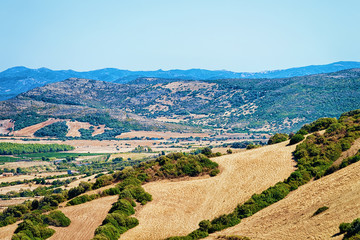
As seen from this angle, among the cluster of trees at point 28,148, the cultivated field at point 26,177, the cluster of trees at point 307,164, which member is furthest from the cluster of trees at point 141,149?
the cluster of trees at point 307,164

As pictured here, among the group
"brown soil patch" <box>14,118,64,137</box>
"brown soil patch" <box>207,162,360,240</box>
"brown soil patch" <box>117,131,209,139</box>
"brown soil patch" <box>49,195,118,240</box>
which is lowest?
"brown soil patch" <box>117,131,209,139</box>

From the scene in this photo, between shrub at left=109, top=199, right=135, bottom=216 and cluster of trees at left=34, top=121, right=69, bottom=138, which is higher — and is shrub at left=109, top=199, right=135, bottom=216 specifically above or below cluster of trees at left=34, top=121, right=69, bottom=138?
above

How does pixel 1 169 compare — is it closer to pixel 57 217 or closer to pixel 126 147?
pixel 126 147

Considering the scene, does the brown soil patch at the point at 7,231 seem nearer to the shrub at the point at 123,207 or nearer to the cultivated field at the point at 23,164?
the shrub at the point at 123,207

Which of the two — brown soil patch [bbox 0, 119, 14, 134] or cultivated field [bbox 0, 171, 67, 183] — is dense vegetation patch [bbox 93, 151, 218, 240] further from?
brown soil patch [bbox 0, 119, 14, 134]

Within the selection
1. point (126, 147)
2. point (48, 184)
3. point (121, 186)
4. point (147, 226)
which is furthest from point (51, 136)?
point (147, 226)

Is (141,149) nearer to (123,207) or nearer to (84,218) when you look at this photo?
(123,207)

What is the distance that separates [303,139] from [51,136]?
137664mm

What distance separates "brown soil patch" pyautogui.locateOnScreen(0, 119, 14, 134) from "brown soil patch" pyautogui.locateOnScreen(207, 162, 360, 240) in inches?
6512

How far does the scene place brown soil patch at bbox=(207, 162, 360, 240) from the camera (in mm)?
30500

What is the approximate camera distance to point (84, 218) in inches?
1779

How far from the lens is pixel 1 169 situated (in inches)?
4336

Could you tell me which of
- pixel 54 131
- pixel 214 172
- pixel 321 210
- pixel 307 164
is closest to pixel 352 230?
pixel 321 210

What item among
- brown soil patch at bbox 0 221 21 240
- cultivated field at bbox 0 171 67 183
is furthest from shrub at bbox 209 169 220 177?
cultivated field at bbox 0 171 67 183
